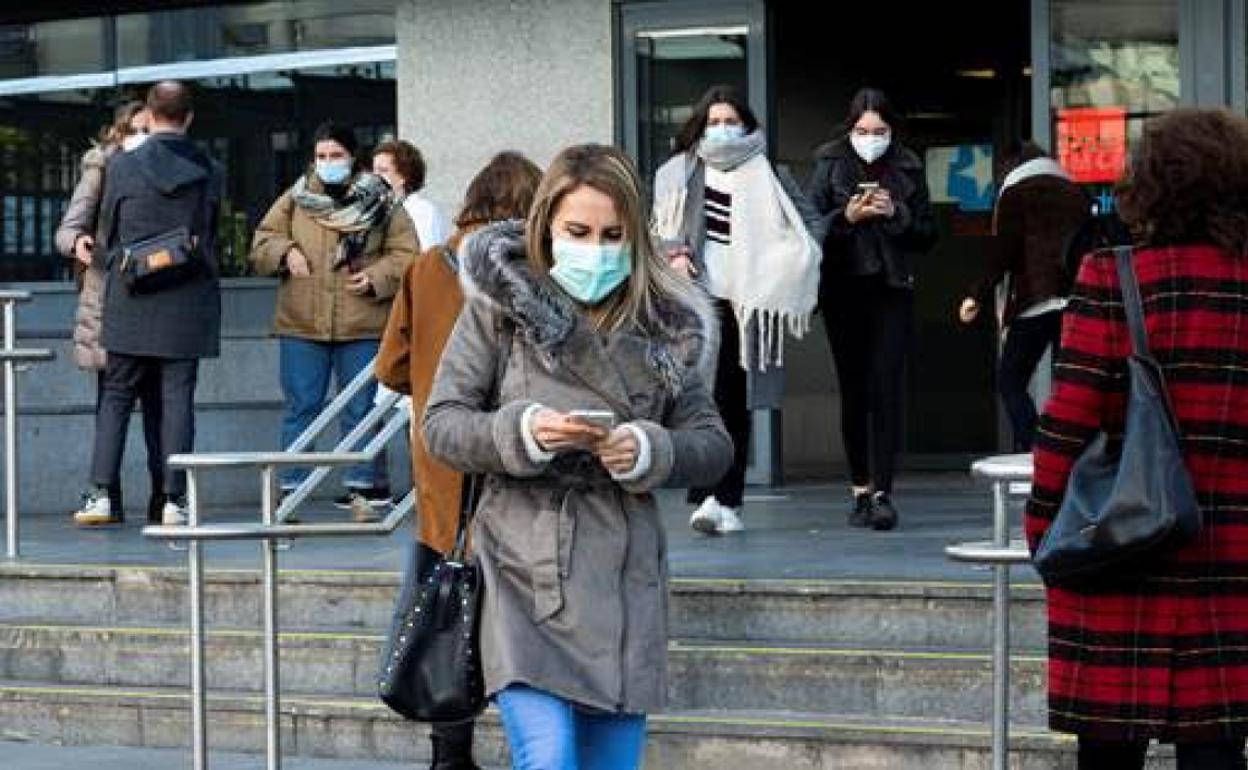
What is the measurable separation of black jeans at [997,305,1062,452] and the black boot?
4429 millimetres

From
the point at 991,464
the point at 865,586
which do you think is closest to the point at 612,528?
the point at 991,464

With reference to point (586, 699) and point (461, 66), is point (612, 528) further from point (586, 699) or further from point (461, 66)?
point (461, 66)

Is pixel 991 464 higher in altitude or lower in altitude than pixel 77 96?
lower

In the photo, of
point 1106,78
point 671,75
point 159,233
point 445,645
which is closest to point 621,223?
point 445,645

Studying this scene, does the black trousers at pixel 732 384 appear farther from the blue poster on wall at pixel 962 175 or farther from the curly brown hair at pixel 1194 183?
the curly brown hair at pixel 1194 183

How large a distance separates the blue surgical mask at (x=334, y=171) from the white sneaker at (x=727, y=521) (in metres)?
2.40

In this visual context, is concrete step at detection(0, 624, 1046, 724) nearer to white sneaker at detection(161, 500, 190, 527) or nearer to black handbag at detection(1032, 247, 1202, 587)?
white sneaker at detection(161, 500, 190, 527)

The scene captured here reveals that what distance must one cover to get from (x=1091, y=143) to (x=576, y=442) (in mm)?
8138

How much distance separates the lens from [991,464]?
6.20 meters

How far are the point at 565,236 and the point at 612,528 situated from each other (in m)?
0.60

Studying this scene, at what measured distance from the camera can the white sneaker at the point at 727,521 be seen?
1053cm

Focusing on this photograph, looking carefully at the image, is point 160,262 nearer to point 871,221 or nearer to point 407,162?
point 407,162

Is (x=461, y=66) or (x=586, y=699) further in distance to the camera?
(x=461, y=66)

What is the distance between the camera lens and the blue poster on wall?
15.0 meters
